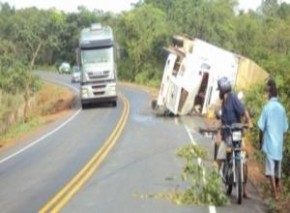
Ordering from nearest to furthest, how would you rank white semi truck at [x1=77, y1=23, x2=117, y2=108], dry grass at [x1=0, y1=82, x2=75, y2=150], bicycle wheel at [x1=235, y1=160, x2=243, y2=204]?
bicycle wheel at [x1=235, y1=160, x2=243, y2=204] → dry grass at [x1=0, y1=82, x2=75, y2=150] → white semi truck at [x1=77, y1=23, x2=117, y2=108]

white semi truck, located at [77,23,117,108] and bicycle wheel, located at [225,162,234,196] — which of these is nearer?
bicycle wheel, located at [225,162,234,196]

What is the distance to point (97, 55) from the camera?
35.6 metres

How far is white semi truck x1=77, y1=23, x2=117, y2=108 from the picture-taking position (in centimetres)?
3538

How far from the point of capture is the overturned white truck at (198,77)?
32688 millimetres

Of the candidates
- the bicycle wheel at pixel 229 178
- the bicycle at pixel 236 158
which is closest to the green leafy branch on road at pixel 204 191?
the bicycle wheel at pixel 229 178

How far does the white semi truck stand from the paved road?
19.1 ft

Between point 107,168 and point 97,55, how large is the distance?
65.6 feet

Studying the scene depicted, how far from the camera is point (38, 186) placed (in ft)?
46.6

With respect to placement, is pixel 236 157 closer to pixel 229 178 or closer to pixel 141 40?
pixel 229 178

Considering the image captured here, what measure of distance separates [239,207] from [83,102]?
27.4 meters

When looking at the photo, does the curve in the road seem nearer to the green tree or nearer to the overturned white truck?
the overturned white truck

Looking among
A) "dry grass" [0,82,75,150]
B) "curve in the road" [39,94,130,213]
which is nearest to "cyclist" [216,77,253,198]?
"curve in the road" [39,94,130,213]

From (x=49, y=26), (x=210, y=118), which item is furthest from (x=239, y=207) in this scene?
(x=49, y=26)

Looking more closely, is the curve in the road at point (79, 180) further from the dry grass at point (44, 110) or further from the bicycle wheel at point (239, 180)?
the dry grass at point (44, 110)
